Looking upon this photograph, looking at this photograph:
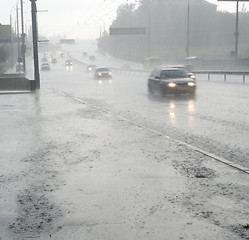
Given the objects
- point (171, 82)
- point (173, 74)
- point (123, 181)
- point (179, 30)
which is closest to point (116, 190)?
point (123, 181)

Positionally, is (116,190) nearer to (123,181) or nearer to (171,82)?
(123,181)

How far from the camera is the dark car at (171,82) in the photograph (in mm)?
23953

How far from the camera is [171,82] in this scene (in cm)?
2400

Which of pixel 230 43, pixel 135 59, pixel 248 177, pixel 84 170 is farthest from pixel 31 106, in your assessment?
pixel 230 43

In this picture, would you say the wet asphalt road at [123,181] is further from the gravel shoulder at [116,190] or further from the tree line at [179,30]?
the tree line at [179,30]

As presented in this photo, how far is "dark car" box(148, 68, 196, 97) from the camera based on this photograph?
78.6 ft

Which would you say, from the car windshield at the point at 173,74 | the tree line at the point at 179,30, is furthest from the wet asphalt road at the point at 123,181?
the tree line at the point at 179,30

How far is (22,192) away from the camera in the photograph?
719 centimetres

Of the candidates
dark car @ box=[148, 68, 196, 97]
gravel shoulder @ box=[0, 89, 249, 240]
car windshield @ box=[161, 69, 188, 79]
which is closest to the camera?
gravel shoulder @ box=[0, 89, 249, 240]

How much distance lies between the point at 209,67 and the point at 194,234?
66.2 m

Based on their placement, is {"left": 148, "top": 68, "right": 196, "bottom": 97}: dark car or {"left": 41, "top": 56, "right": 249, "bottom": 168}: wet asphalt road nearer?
{"left": 41, "top": 56, "right": 249, "bottom": 168}: wet asphalt road

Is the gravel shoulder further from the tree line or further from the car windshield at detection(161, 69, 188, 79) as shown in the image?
the tree line

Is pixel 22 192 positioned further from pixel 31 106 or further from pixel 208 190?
pixel 31 106

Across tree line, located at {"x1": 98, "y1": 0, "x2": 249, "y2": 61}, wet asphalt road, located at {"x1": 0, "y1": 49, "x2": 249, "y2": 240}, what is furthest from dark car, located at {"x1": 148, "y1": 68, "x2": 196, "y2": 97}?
tree line, located at {"x1": 98, "y1": 0, "x2": 249, "y2": 61}
